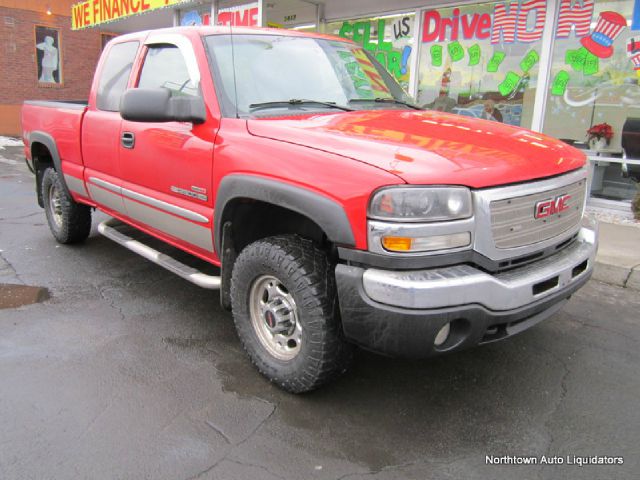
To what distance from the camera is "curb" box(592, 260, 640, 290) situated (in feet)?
15.9

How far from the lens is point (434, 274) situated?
233 cm

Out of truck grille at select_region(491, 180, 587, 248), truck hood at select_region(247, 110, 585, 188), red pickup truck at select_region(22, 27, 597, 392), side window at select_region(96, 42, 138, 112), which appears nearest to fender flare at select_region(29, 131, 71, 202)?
side window at select_region(96, 42, 138, 112)

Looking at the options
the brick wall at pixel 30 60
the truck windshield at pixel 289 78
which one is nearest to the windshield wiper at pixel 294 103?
the truck windshield at pixel 289 78

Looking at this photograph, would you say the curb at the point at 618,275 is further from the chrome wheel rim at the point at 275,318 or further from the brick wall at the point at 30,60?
the brick wall at the point at 30,60

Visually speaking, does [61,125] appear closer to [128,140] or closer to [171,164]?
[128,140]

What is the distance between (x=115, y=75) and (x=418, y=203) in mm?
3266

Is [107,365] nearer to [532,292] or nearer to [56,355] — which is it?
[56,355]

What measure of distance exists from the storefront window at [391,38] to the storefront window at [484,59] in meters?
0.32

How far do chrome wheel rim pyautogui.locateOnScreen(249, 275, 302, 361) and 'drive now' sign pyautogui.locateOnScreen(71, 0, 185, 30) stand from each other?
979cm

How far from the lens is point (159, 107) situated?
310 cm

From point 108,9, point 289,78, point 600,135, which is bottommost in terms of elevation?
point 600,135

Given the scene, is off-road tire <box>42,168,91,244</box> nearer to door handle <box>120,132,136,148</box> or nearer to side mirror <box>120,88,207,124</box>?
door handle <box>120,132,136,148</box>

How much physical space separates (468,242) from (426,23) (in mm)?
7685

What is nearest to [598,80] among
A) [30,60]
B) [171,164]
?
[171,164]
